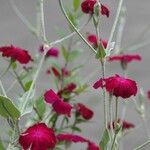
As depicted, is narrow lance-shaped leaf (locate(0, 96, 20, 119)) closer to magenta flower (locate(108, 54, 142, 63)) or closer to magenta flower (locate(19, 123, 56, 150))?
magenta flower (locate(19, 123, 56, 150))

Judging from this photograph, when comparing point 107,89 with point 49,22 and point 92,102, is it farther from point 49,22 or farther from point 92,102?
point 49,22

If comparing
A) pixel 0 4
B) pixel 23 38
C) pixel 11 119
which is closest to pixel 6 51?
pixel 11 119

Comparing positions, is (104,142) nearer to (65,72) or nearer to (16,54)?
(16,54)

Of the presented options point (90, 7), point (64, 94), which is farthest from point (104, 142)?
point (64, 94)

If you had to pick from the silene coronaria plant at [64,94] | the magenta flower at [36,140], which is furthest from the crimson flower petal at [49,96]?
the magenta flower at [36,140]

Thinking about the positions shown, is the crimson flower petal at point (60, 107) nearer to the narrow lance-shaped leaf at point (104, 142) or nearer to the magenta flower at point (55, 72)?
the narrow lance-shaped leaf at point (104, 142)

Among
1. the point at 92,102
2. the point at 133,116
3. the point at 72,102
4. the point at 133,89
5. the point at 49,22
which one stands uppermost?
the point at 133,89

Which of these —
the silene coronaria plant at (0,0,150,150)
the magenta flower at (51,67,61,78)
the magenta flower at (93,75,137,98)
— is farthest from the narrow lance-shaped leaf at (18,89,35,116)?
the magenta flower at (51,67,61,78)

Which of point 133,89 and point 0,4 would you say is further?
point 0,4
